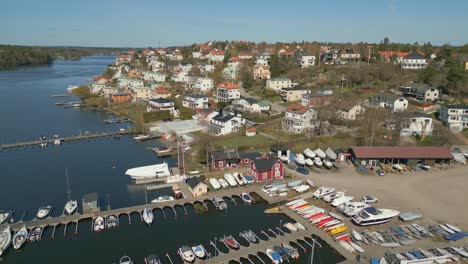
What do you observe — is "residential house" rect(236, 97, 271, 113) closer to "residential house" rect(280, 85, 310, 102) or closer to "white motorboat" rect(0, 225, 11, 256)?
"residential house" rect(280, 85, 310, 102)

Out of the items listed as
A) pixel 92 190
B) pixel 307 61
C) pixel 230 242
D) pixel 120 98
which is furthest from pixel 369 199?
pixel 120 98

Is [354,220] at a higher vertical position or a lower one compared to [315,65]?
lower

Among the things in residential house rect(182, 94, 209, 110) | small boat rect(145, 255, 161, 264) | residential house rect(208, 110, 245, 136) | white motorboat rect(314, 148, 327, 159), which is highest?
residential house rect(182, 94, 209, 110)

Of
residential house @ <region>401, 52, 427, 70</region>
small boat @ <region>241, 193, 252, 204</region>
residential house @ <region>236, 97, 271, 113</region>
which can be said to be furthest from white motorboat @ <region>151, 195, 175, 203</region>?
residential house @ <region>401, 52, 427, 70</region>

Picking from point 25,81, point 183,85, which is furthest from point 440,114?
point 25,81

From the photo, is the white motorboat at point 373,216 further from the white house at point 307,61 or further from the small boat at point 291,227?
the white house at point 307,61

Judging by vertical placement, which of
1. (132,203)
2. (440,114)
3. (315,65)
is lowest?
(132,203)

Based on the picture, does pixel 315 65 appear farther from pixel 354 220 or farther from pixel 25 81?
pixel 25 81
